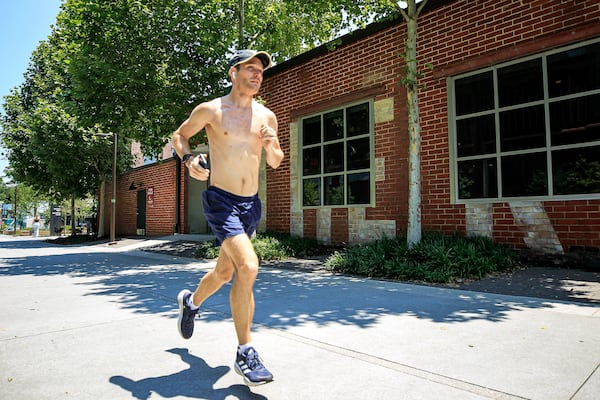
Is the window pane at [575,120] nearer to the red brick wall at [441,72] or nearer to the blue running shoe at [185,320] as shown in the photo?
the red brick wall at [441,72]

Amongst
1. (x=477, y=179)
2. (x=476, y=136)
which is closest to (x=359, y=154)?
(x=476, y=136)

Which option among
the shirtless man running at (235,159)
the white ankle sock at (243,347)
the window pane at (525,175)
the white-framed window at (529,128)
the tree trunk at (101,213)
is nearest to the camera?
the white ankle sock at (243,347)

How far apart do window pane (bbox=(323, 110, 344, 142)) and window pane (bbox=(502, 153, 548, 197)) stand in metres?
3.87

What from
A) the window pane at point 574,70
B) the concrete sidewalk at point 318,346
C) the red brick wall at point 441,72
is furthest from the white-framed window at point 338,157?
the concrete sidewalk at point 318,346

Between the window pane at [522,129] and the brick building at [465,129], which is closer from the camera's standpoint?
the brick building at [465,129]

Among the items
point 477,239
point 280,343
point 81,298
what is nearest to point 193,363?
point 280,343

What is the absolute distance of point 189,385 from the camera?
2.37 metres

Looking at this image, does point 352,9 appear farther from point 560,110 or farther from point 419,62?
point 560,110

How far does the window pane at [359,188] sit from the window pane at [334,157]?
1.55 feet

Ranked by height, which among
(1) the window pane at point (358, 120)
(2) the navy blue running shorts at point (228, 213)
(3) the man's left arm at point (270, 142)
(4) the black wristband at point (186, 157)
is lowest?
(2) the navy blue running shorts at point (228, 213)

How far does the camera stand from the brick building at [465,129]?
20.3 ft

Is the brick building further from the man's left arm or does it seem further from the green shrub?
the man's left arm

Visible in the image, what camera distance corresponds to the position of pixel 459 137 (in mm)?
7527

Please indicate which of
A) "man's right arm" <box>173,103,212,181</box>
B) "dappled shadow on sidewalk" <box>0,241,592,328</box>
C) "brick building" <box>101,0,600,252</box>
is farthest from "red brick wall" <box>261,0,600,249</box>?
"man's right arm" <box>173,103,212,181</box>
